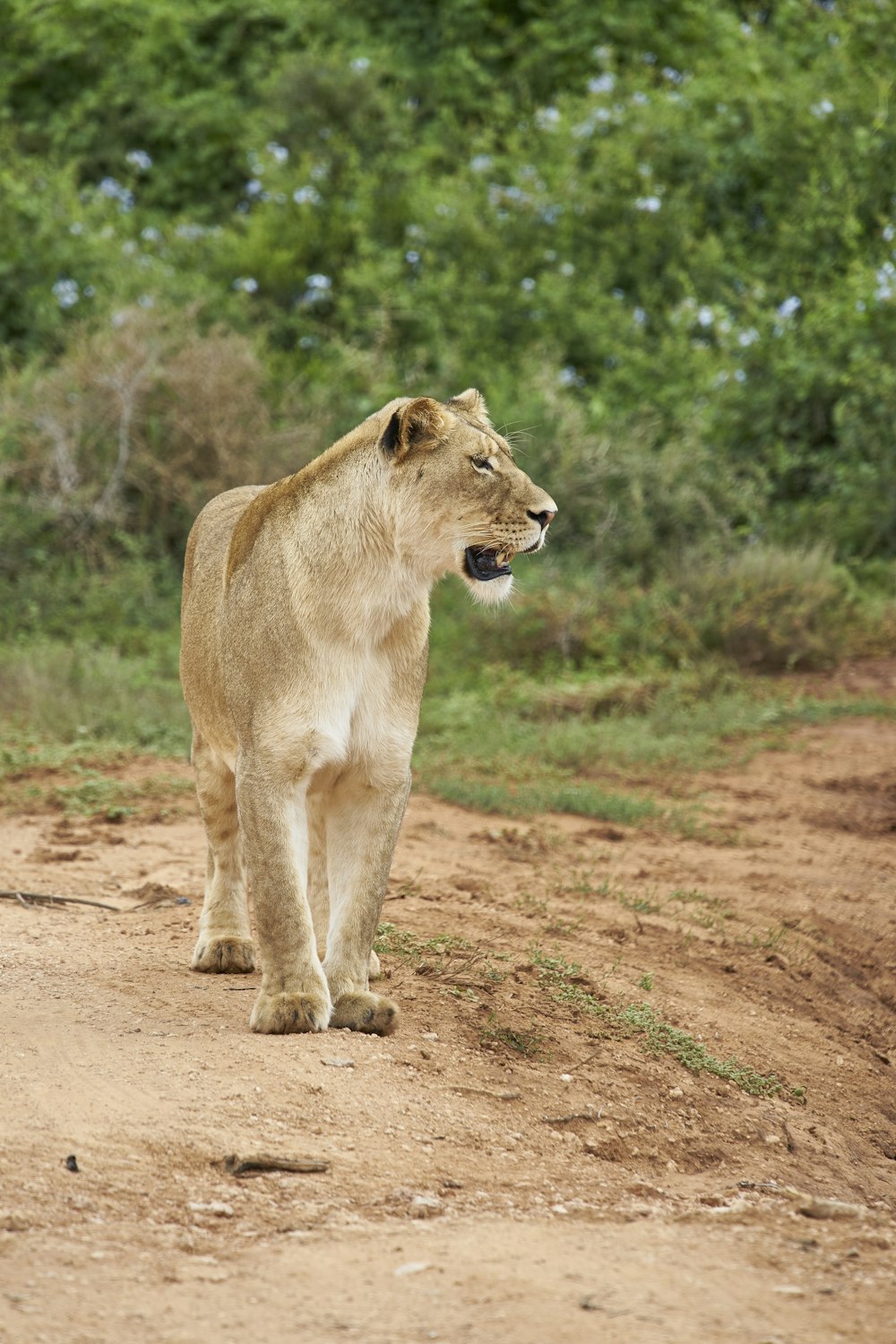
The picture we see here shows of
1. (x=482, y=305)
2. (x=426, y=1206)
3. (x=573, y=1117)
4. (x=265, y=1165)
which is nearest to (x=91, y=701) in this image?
(x=573, y=1117)

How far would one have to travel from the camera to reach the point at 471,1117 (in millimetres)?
3969

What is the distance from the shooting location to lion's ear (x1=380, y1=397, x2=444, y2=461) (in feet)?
14.1

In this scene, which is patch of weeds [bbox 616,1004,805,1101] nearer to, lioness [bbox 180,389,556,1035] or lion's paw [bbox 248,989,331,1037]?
lioness [bbox 180,389,556,1035]

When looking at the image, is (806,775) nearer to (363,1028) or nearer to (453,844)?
(453,844)

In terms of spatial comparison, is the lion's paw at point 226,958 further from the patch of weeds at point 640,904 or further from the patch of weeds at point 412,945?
the patch of weeds at point 640,904

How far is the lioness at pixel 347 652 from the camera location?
13.8 ft

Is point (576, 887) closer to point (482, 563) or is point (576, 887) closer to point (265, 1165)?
point (482, 563)

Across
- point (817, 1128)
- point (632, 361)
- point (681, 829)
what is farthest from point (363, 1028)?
point (632, 361)

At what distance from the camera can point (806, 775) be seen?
8.49 m

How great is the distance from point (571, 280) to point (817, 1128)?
1112 centimetres

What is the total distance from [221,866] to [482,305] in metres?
10.0

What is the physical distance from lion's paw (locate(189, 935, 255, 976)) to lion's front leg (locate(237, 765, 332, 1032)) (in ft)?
2.28

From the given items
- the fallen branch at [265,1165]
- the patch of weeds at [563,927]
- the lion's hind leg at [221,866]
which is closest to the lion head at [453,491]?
the lion's hind leg at [221,866]

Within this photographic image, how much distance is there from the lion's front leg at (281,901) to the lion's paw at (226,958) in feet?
2.28
